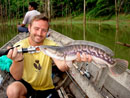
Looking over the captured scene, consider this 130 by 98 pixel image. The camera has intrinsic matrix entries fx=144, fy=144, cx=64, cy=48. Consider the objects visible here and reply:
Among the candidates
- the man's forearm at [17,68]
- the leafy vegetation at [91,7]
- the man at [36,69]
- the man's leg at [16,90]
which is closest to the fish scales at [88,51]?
the man at [36,69]

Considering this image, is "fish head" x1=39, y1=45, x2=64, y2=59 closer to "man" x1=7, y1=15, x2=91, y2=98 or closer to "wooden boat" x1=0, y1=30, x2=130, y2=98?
"man" x1=7, y1=15, x2=91, y2=98

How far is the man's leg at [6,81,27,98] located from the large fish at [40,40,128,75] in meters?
0.89

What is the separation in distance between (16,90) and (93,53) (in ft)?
4.99

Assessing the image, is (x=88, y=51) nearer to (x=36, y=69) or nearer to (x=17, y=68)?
(x=36, y=69)

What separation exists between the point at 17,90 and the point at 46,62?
2.55 ft

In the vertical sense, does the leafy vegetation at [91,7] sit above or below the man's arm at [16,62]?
above

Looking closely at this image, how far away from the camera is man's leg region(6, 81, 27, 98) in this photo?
256cm

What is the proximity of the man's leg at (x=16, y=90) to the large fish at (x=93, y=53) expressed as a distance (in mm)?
887

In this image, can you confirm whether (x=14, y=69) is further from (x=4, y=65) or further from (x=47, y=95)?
(x=4, y=65)

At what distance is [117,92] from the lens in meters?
3.08

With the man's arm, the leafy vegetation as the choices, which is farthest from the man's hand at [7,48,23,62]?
the leafy vegetation

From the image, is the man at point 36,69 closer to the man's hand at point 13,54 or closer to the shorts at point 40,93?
the shorts at point 40,93

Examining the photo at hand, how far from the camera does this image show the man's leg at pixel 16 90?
2.56 m

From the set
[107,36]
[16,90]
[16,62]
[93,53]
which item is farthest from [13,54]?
[107,36]
